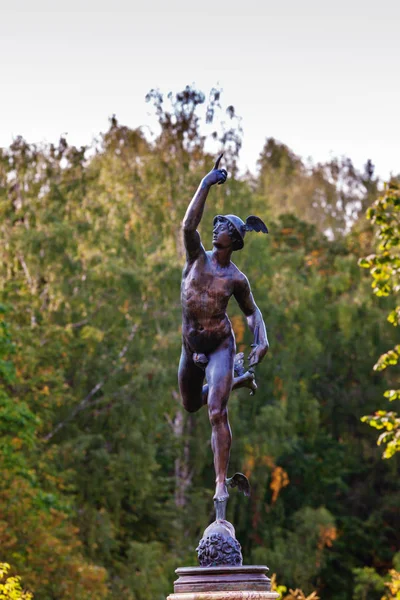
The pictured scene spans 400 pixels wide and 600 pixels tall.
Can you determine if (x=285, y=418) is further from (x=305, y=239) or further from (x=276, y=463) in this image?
(x=305, y=239)

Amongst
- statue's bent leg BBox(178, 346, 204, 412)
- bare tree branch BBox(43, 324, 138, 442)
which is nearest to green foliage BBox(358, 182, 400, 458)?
statue's bent leg BBox(178, 346, 204, 412)

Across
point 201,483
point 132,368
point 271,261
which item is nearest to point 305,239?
point 271,261

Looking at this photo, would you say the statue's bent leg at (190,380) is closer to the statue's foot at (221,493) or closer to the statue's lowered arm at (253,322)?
the statue's lowered arm at (253,322)

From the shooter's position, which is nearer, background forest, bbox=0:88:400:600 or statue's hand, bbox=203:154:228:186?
statue's hand, bbox=203:154:228:186

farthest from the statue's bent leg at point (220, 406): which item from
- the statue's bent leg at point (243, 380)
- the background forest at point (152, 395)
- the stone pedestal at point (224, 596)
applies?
the background forest at point (152, 395)

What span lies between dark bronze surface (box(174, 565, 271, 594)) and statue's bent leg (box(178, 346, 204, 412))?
6.02ft

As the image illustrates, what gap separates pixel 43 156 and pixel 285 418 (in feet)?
31.7

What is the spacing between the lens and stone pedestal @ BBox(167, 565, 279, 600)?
36.6 feet

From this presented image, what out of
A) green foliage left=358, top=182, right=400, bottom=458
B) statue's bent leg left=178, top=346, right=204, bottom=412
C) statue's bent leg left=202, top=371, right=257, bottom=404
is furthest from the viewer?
green foliage left=358, top=182, right=400, bottom=458

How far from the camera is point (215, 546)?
11.6 meters

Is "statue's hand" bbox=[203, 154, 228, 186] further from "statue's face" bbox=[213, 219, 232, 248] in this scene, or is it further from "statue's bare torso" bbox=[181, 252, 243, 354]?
"statue's bare torso" bbox=[181, 252, 243, 354]

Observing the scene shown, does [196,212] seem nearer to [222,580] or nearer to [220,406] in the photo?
[220,406]

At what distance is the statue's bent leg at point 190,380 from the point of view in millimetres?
12805

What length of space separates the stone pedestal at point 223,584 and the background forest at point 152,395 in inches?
594
